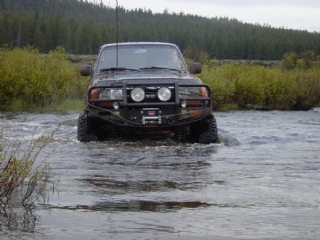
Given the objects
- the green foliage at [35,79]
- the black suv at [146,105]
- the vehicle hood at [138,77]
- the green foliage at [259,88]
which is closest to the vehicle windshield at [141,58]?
the vehicle hood at [138,77]

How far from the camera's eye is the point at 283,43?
345 ft

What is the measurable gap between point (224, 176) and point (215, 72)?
16.1m

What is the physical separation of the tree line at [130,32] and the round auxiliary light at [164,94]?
66.3 m

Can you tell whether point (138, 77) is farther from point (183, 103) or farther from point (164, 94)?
point (183, 103)

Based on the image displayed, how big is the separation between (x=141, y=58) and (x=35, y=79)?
8.65 meters

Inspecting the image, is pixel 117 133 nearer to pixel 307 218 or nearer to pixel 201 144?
pixel 201 144

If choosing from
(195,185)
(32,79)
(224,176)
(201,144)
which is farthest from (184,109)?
(32,79)

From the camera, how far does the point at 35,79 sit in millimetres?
17125

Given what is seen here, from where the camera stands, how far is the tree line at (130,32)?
84.9 m

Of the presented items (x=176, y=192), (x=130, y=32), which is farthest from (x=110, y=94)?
(x=130, y=32)

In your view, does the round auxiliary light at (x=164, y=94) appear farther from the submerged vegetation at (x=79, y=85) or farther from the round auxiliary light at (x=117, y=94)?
the submerged vegetation at (x=79, y=85)

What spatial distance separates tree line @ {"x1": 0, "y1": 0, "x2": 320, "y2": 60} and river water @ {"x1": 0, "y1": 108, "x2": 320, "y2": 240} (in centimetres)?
6647

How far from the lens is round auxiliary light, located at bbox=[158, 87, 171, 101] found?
25.2 feet

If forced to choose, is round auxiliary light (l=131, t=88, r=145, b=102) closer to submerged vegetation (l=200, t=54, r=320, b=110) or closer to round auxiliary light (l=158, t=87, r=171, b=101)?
round auxiliary light (l=158, t=87, r=171, b=101)
